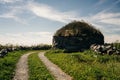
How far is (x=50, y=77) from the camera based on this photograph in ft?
63.2

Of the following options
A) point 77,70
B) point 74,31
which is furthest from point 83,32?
point 77,70

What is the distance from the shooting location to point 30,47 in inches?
2537

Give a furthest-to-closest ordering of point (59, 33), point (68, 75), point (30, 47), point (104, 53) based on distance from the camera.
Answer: point (30, 47)
point (59, 33)
point (104, 53)
point (68, 75)

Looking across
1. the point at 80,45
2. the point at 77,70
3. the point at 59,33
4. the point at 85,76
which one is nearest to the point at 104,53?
the point at 77,70

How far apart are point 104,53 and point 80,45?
21.5 meters

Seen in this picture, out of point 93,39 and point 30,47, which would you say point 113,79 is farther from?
point 30,47

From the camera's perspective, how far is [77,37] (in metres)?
57.4

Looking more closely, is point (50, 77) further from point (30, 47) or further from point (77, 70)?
point (30, 47)

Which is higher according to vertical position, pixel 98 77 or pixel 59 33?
pixel 59 33

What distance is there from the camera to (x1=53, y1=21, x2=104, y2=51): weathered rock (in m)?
57.1

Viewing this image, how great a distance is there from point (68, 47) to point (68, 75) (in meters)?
37.2

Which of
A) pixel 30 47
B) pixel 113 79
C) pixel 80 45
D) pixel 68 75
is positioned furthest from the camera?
pixel 30 47

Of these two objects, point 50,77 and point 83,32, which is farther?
point 83,32

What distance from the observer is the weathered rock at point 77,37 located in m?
57.1
